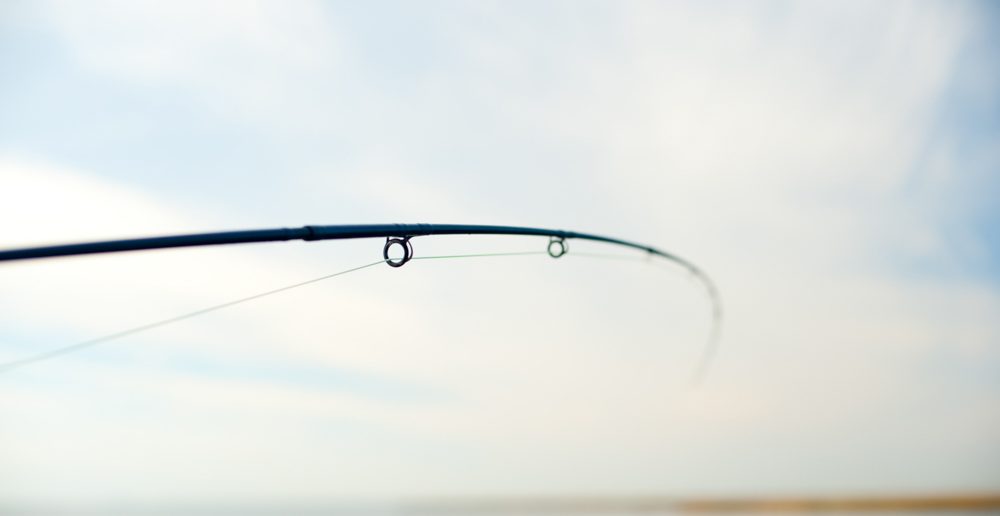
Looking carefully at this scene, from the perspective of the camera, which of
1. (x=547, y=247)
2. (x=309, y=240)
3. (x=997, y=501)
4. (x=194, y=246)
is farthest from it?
(x=997, y=501)

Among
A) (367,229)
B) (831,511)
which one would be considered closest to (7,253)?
(367,229)

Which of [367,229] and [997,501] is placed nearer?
[367,229]

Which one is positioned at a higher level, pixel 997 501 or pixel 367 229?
pixel 367 229

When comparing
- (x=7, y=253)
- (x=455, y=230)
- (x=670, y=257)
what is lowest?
(x=7, y=253)

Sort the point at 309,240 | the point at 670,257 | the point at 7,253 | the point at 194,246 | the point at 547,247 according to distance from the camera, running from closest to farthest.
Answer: the point at 7,253, the point at 194,246, the point at 309,240, the point at 547,247, the point at 670,257

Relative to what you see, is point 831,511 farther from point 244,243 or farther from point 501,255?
point 244,243

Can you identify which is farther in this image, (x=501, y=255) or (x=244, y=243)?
(x=501, y=255)

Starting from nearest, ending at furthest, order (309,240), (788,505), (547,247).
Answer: (309,240), (547,247), (788,505)

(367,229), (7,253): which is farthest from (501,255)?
(7,253)

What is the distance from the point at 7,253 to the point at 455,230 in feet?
10.3

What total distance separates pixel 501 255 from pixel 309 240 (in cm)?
320

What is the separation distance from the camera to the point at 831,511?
25250 mm

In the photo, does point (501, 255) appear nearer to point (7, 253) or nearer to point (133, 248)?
point (133, 248)

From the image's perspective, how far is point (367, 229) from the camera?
14.3 feet
